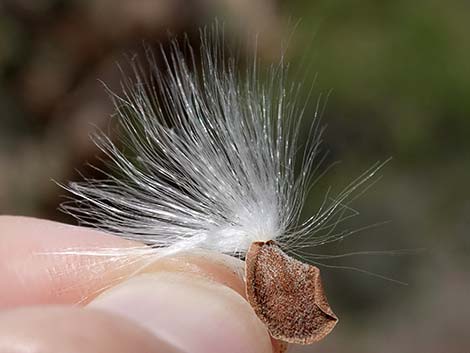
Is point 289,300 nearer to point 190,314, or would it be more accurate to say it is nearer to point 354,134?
point 190,314

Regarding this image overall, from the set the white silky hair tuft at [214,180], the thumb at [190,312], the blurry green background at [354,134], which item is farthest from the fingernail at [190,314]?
the blurry green background at [354,134]

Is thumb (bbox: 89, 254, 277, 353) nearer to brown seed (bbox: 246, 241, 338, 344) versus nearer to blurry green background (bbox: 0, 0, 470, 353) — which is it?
brown seed (bbox: 246, 241, 338, 344)

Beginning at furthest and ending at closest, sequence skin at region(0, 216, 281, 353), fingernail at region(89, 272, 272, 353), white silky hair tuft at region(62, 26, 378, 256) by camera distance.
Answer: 1. white silky hair tuft at region(62, 26, 378, 256)
2. fingernail at region(89, 272, 272, 353)
3. skin at region(0, 216, 281, 353)

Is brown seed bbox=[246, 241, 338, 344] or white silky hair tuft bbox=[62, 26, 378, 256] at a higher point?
white silky hair tuft bbox=[62, 26, 378, 256]

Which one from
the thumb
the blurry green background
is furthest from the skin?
the blurry green background

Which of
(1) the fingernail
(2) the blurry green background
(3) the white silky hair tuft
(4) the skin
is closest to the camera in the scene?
(4) the skin

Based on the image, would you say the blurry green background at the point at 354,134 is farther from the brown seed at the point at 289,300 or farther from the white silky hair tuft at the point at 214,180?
the brown seed at the point at 289,300

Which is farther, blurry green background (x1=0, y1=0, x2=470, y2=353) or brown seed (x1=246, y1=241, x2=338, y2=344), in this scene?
blurry green background (x1=0, y1=0, x2=470, y2=353)

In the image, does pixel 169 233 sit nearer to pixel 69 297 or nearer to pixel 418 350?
pixel 69 297
